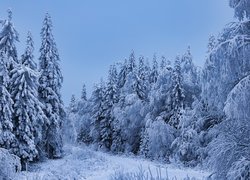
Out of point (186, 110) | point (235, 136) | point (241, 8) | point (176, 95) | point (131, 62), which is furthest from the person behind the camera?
point (131, 62)

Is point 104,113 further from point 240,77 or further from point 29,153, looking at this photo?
point 240,77

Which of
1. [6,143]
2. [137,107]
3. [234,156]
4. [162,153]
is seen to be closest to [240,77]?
[234,156]

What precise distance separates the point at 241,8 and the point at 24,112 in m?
17.6

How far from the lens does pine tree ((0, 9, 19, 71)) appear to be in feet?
80.9

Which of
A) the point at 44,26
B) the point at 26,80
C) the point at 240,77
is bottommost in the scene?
the point at 240,77

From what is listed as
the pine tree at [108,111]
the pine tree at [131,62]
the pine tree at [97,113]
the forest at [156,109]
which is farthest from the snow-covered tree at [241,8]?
the pine tree at [131,62]

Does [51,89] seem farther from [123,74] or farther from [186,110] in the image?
[123,74]

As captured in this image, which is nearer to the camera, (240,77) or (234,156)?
(234,156)

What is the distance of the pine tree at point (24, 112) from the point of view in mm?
23766

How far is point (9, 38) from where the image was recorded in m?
25.0

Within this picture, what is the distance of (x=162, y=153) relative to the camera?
3002 cm

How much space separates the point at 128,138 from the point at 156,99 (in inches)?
344

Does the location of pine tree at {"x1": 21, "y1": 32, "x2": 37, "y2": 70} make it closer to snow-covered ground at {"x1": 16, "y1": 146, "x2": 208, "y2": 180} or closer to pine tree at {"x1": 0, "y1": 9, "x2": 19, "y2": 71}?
pine tree at {"x1": 0, "y1": 9, "x2": 19, "y2": 71}

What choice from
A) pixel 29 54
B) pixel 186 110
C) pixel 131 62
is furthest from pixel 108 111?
pixel 29 54
